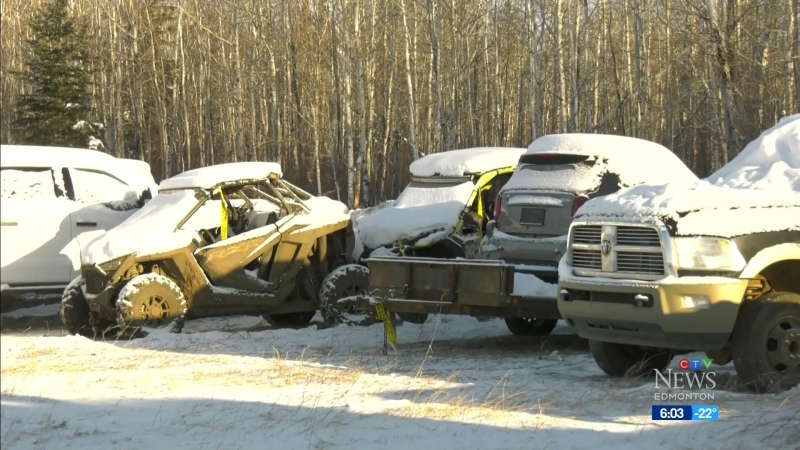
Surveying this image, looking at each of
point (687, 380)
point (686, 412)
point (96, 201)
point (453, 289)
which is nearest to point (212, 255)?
point (96, 201)

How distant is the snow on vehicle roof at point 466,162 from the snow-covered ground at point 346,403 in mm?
2951

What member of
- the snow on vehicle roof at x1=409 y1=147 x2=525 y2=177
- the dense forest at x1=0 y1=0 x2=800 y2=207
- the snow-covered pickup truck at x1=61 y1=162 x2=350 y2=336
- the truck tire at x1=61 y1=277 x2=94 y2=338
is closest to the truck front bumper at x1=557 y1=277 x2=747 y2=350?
the snow on vehicle roof at x1=409 y1=147 x2=525 y2=177

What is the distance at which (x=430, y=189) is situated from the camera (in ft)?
39.1

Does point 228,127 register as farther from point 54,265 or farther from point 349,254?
point 54,265

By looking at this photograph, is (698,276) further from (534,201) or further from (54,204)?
(54,204)

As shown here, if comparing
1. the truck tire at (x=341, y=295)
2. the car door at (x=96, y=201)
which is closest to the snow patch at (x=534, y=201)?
the truck tire at (x=341, y=295)

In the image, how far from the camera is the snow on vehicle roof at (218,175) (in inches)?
439

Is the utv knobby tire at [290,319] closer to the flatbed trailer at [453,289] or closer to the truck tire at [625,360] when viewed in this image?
the flatbed trailer at [453,289]

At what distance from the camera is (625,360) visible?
7.90 metres

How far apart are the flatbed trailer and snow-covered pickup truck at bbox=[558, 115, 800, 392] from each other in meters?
1.24

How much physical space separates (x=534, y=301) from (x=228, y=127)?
1431 inches

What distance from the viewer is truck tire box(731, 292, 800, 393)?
6.71 meters

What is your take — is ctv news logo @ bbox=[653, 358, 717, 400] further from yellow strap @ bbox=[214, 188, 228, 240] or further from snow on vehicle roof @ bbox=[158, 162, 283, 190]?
snow on vehicle roof @ bbox=[158, 162, 283, 190]

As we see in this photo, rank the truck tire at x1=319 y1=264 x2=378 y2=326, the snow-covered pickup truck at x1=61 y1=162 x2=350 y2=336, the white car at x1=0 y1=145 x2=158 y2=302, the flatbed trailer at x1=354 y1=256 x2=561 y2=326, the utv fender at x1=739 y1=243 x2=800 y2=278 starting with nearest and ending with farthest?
the white car at x1=0 y1=145 x2=158 y2=302 → the utv fender at x1=739 y1=243 x2=800 y2=278 → the flatbed trailer at x1=354 y1=256 x2=561 y2=326 → the snow-covered pickup truck at x1=61 y1=162 x2=350 y2=336 → the truck tire at x1=319 y1=264 x2=378 y2=326
